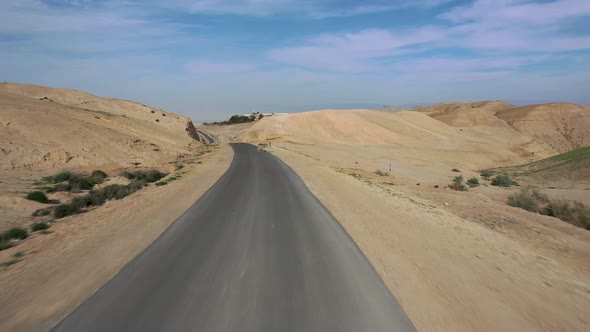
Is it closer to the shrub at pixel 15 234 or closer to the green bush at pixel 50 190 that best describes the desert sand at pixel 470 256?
the shrub at pixel 15 234

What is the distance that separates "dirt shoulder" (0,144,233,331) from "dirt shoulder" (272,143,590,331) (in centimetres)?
548

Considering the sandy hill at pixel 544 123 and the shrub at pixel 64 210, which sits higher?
the shrub at pixel 64 210

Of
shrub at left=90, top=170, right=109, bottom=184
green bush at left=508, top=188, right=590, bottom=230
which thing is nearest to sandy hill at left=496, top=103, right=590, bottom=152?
green bush at left=508, top=188, right=590, bottom=230

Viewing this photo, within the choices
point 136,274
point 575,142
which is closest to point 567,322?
point 136,274

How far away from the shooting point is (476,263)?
831cm

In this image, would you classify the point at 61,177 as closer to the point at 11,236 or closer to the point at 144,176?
the point at 144,176

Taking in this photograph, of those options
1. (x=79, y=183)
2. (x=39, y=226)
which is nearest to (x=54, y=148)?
(x=79, y=183)

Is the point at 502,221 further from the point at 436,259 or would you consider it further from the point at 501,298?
the point at 501,298

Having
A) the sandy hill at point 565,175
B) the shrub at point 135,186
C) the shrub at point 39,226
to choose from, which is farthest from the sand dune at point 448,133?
the shrub at point 39,226

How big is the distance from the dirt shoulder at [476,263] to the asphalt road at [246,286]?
626mm

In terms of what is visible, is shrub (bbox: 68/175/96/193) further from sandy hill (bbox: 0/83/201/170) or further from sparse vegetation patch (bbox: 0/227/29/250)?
sparse vegetation patch (bbox: 0/227/29/250)

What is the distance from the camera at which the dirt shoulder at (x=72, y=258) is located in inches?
230

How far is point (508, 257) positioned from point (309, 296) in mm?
5732

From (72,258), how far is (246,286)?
471 centimetres
